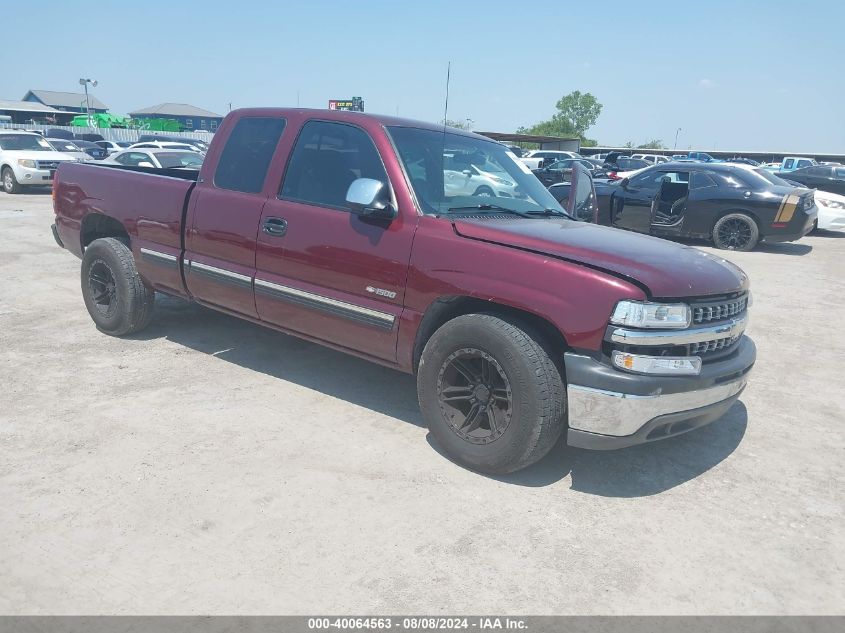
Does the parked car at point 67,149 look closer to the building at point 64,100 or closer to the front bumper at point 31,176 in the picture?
the front bumper at point 31,176

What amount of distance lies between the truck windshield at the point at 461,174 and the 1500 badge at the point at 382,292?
1.68 feet

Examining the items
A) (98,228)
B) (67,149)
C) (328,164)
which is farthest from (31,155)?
(328,164)

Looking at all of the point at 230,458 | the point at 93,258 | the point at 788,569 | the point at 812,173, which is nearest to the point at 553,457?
the point at 788,569

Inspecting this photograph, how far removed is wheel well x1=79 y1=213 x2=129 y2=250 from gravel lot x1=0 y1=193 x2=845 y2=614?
104 cm

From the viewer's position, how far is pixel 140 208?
5.20 meters

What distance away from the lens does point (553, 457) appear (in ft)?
13.0

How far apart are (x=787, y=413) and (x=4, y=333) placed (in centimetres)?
623

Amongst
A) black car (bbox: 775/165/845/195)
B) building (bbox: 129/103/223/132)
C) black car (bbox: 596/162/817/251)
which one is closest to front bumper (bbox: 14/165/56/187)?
black car (bbox: 596/162/817/251)

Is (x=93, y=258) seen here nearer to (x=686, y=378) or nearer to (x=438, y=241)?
(x=438, y=241)

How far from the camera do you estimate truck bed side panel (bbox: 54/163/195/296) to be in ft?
16.4

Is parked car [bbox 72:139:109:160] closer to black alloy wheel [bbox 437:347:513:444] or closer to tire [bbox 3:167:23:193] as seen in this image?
tire [bbox 3:167:23:193]

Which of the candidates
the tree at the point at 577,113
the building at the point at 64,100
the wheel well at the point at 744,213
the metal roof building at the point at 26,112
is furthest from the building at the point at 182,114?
the wheel well at the point at 744,213

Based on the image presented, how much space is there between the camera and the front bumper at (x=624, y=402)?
3.18m

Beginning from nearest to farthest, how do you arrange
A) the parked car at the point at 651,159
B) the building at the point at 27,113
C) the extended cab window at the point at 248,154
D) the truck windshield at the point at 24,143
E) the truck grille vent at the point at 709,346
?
1. the truck grille vent at the point at 709,346
2. the extended cab window at the point at 248,154
3. the truck windshield at the point at 24,143
4. the parked car at the point at 651,159
5. the building at the point at 27,113
